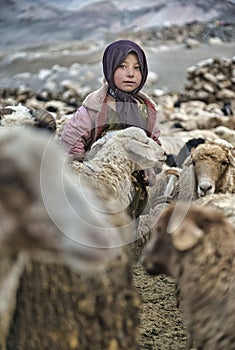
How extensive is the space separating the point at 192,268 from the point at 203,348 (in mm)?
316

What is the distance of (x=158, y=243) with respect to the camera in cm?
229

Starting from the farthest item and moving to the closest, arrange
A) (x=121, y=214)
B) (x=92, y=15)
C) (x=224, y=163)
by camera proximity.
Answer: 1. (x=92, y=15)
2. (x=224, y=163)
3. (x=121, y=214)

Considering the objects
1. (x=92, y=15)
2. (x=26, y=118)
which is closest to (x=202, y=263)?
(x=26, y=118)

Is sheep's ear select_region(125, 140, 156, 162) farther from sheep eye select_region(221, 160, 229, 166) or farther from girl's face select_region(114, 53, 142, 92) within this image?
sheep eye select_region(221, 160, 229, 166)

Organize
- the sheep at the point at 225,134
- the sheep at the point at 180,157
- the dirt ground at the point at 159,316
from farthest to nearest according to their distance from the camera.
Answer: the sheep at the point at 225,134 → the sheep at the point at 180,157 → the dirt ground at the point at 159,316

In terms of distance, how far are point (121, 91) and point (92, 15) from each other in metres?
10.4

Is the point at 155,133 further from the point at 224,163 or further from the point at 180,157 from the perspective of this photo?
the point at 180,157

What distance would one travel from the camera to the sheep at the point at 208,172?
10.9ft

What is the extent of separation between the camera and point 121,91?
3389 millimetres

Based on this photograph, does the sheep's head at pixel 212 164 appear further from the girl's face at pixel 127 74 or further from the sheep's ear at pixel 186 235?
the sheep's ear at pixel 186 235

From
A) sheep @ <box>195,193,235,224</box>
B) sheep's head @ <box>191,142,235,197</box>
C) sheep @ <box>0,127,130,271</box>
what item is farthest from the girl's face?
sheep @ <box>0,127,130,271</box>

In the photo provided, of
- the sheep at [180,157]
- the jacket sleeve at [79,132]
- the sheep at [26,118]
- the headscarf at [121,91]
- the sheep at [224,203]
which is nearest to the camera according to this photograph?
the sheep at [224,203]

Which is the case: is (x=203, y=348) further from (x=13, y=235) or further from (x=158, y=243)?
(x=13, y=235)

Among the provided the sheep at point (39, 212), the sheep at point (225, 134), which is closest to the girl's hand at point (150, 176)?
the sheep at point (39, 212)
